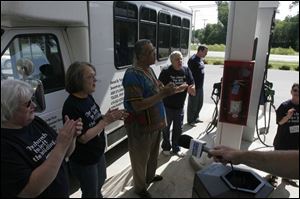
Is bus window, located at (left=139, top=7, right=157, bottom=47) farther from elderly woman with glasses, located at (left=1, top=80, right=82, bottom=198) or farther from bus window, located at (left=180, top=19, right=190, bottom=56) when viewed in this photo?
elderly woman with glasses, located at (left=1, top=80, right=82, bottom=198)

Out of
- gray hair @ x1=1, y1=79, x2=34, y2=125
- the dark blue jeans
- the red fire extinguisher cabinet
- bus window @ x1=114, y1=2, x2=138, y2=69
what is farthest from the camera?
the dark blue jeans

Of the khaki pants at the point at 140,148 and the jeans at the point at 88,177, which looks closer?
the jeans at the point at 88,177

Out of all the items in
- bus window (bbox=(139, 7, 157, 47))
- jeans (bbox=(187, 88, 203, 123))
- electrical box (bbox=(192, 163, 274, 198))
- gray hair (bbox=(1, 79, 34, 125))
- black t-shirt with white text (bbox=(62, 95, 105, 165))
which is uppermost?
bus window (bbox=(139, 7, 157, 47))

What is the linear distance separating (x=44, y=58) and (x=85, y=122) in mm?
1120

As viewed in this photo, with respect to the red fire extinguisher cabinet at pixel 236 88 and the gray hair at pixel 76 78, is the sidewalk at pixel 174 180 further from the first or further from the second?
the gray hair at pixel 76 78

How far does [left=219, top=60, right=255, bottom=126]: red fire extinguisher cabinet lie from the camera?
179 centimetres

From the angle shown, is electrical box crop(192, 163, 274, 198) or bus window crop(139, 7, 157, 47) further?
bus window crop(139, 7, 157, 47)

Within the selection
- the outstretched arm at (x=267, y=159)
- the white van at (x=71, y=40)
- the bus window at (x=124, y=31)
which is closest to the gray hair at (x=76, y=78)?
the white van at (x=71, y=40)

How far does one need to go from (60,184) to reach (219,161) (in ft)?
3.11

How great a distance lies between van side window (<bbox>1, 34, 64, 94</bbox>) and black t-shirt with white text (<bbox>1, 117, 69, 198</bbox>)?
96 cm

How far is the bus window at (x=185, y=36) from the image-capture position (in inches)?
231

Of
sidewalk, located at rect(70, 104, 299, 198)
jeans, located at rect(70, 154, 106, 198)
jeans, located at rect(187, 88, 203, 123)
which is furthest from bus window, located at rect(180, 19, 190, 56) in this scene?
jeans, located at rect(70, 154, 106, 198)

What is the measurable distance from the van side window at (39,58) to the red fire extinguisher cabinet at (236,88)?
5.39 ft

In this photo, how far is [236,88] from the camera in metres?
1.77
